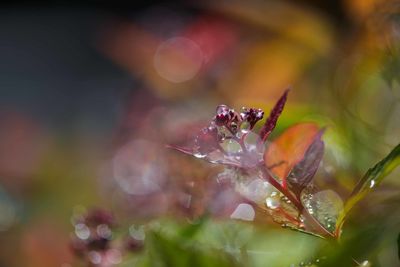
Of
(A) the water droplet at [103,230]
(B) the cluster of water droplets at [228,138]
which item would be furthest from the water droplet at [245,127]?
(A) the water droplet at [103,230]

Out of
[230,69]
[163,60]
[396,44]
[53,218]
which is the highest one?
[396,44]

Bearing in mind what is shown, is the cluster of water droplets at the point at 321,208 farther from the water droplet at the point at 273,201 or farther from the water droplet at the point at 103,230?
the water droplet at the point at 103,230

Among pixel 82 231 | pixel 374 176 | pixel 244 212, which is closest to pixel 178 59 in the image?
pixel 82 231

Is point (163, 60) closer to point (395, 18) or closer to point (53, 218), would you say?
point (53, 218)

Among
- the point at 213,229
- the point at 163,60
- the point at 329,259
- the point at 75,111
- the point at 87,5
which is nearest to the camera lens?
the point at 329,259

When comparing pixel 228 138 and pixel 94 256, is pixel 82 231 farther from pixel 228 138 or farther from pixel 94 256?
pixel 228 138

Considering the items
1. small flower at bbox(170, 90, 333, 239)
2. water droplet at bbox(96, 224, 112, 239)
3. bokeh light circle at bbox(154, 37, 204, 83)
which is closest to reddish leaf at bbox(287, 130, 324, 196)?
small flower at bbox(170, 90, 333, 239)

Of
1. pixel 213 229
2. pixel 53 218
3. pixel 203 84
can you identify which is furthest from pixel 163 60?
pixel 213 229

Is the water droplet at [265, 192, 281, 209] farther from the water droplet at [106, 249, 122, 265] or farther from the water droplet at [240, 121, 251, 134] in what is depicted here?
the water droplet at [106, 249, 122, 265]
